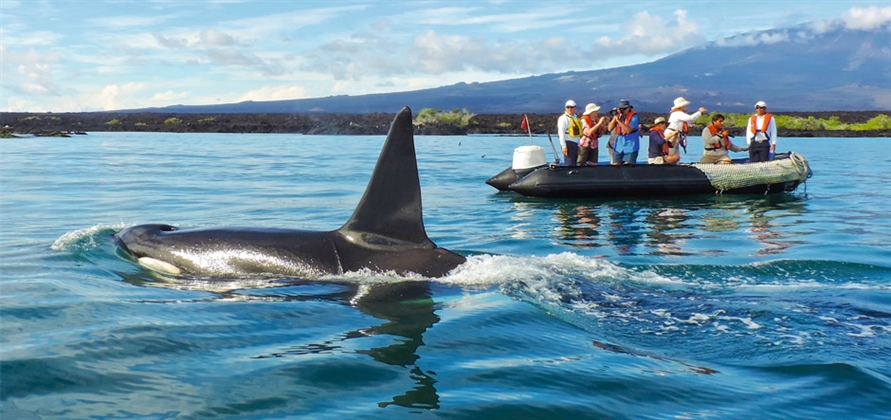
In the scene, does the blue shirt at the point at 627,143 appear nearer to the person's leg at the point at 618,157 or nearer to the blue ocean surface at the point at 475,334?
the person's leg at the point at 618,157

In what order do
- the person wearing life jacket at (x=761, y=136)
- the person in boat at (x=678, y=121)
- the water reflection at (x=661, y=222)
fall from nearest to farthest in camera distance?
1. the water reflection at (x=661, y=222)
2. the person in boat at (x=678, y=121)
3. the person wearing life jacket at (x=761, y=136)

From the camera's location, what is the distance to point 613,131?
2075 cm

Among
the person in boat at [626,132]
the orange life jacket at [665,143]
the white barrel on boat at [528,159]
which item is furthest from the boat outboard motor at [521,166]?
the orange life jacket at [665,143]

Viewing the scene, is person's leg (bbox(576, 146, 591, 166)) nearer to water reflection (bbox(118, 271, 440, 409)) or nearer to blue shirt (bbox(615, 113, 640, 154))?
blue shirt (bbox(615, 113, 640, 154))

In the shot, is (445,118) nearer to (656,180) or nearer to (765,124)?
(765,124)

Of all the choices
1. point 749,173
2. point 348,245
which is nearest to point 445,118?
point 749,173

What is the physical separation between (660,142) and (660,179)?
1318mm

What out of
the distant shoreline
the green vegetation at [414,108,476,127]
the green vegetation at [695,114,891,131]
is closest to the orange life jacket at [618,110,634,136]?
the distant shoreline

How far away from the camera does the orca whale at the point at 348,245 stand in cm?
786

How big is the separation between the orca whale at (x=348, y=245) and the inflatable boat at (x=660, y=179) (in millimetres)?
11641

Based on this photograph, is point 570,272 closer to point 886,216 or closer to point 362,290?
point 362,290

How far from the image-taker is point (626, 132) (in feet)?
Result: 66.5

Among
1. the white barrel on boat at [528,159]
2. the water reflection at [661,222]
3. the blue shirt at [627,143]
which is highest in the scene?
the blue shirt at [627,143]

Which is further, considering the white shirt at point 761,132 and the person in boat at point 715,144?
the white shirt at point 761,132
